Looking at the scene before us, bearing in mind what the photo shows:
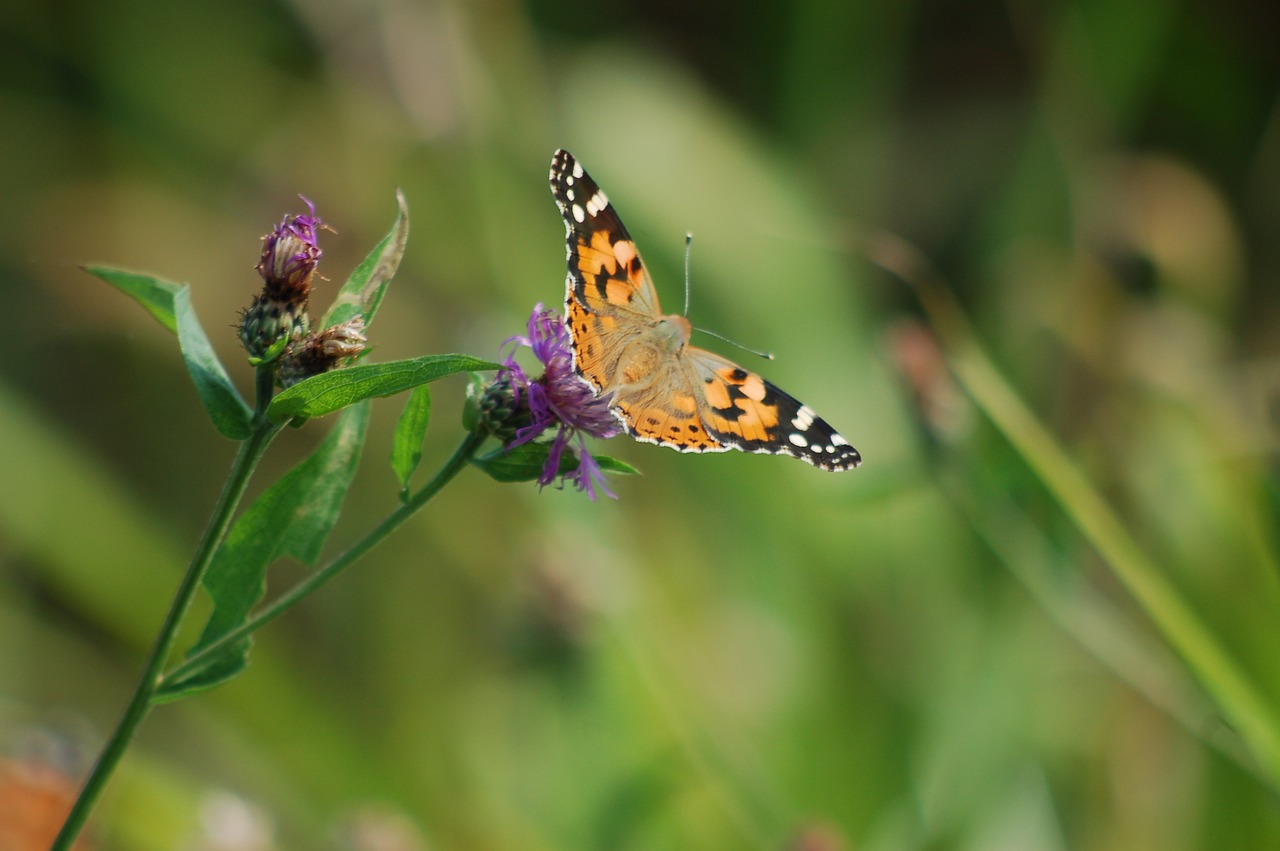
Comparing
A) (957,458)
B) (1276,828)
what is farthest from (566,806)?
(1276,828)

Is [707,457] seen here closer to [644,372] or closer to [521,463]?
[644,372]

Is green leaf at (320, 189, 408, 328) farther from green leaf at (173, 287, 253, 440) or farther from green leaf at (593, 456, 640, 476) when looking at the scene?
green leaf at (593, 456, 640, 476)

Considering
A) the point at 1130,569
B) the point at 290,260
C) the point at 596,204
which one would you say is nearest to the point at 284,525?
the point at 290,260

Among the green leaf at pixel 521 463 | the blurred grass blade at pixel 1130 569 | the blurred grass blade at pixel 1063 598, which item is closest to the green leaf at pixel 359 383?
the green leaf at pixel 521 463

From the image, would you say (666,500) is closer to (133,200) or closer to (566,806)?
(566,806)

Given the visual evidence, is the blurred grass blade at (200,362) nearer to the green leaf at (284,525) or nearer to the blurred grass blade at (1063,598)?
the green leaf at (284,525)

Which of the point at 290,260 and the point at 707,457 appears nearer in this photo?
the point at 290,260
